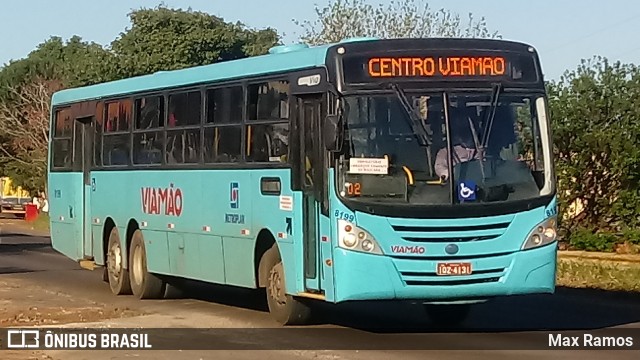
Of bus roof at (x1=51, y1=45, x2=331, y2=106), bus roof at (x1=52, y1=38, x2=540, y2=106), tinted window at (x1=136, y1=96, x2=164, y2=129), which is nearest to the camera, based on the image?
bus roof at (x1=52, y1=38, x2=540, y2=106)

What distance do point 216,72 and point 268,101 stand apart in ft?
5.93

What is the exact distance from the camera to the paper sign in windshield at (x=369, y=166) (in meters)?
14.1

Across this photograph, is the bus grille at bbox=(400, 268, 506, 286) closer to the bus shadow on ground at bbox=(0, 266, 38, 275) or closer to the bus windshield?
the bus windshield

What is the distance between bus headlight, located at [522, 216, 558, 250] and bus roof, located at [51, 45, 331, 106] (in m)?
2.93

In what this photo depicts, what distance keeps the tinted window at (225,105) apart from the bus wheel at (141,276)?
346cm

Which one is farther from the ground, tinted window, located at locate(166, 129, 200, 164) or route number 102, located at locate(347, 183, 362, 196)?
tinted window, located at locate(166, 129, 200, 164)

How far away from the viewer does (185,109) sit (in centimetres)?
1855

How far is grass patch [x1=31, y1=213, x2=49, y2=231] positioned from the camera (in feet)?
177

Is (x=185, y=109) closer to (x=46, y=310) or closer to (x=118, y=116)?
(x=118, y=116)

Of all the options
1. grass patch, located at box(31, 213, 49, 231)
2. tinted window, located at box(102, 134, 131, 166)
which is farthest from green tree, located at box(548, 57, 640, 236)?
grass patch, located at box(31, 213, 49, 231)

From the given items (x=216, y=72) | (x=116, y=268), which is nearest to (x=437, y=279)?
(x=216, y=72)

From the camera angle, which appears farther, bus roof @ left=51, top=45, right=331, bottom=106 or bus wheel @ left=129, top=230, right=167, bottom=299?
bus wheel @ left=129, top=230, right=167, bottom=299

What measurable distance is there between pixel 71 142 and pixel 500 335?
10530 mm

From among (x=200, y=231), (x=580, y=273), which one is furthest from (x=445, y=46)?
(x=580, y=273)
